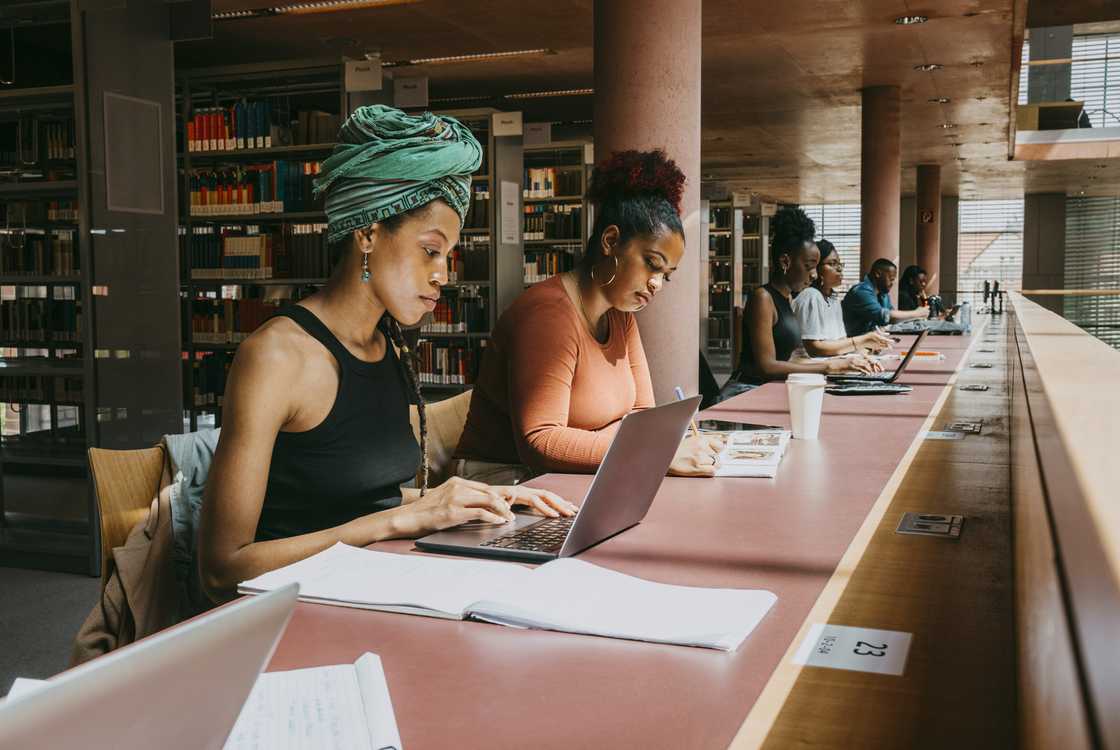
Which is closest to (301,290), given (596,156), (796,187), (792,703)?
(596,156)

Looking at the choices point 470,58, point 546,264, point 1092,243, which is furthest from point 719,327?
point 1092,243

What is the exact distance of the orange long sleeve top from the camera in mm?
2111

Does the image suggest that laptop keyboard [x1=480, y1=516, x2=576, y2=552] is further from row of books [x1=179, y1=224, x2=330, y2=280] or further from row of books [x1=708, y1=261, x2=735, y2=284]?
row of books [x1=708, y1=261, x2=735, y2=284]

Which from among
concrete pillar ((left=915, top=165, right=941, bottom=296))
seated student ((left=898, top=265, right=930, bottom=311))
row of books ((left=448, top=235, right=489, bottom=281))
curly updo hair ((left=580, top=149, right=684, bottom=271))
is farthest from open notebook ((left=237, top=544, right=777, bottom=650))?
concrete pillar ((left=915, top=165, right=941, bottom=296))

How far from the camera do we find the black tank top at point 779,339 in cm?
464

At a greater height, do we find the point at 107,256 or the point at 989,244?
the point at 989,244

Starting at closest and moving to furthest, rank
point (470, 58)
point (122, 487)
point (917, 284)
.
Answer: point (122, 487)
point (470, 58)
point (917, 284)

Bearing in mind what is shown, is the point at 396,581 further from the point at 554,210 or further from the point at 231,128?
the point at 554,210

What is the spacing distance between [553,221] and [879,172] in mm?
3811

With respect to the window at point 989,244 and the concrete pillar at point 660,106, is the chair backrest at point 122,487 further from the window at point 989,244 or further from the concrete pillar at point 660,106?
the window at point 989,244

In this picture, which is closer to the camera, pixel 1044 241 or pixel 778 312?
pixel 778 312

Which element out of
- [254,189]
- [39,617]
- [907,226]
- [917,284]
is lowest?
[39,617]

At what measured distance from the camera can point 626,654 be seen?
3.29ft

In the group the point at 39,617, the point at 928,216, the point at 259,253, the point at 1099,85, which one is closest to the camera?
the point at 39,617
